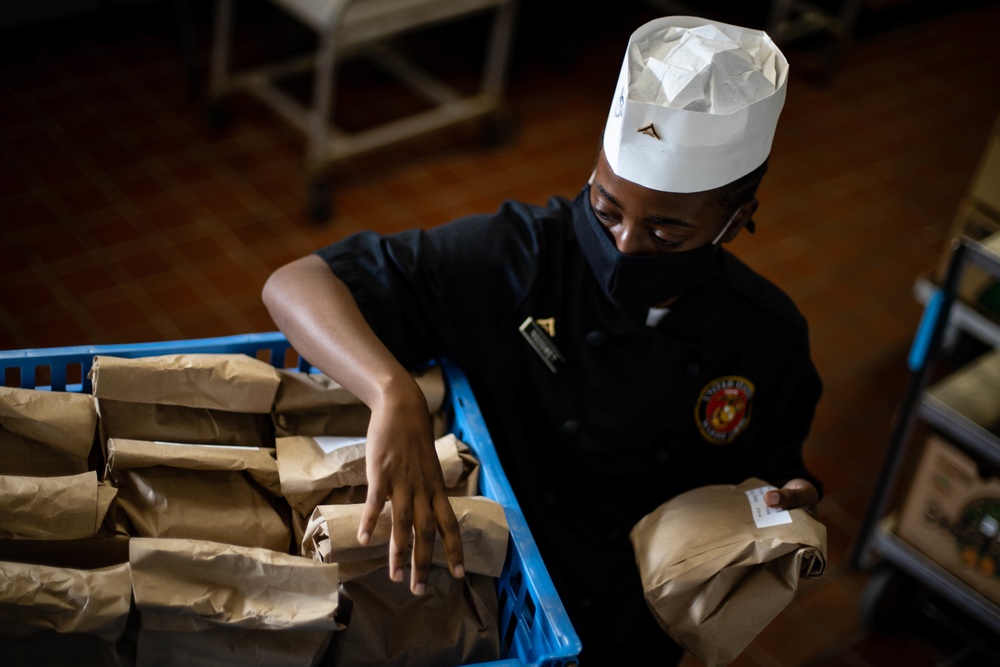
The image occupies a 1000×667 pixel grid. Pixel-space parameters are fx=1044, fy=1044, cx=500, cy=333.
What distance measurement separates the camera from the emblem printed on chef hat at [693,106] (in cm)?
127

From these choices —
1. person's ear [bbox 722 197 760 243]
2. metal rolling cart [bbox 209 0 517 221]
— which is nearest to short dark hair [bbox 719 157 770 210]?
person's ear [bbox 722 197 760 243]

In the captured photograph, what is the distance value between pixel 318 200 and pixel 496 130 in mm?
797

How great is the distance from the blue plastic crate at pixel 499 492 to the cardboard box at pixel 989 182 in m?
1.88

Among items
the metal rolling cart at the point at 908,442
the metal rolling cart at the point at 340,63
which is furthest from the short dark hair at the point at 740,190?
the metal rolling cart at the point at 340,63

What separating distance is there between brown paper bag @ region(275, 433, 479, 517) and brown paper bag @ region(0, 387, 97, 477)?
241 millimetres

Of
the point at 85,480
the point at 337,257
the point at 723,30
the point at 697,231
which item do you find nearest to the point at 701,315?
the point at 697,231

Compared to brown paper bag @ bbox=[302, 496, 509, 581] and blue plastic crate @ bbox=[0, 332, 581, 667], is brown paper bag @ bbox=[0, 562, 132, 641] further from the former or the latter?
blue plastic crate @ bbox=[0, 332, 581, 667]

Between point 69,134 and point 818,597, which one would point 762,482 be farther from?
point 69,134

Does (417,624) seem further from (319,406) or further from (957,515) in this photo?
Answer: (957,515)

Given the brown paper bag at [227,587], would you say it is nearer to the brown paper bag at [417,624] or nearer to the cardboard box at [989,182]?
the brown paper bag at [417,624]

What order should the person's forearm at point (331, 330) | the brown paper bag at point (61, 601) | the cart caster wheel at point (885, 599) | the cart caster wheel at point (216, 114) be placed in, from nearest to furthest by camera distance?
the brown paper bag at point (61, 601)
the person's forearm at point (331, 330)
the cart caster wheel at point (885, 599)
the cart caster wheel at point (216, 114)

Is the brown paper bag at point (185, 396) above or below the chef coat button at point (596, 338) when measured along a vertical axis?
below

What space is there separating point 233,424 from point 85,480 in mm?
242

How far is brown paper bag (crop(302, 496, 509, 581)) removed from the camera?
3.89 ft
